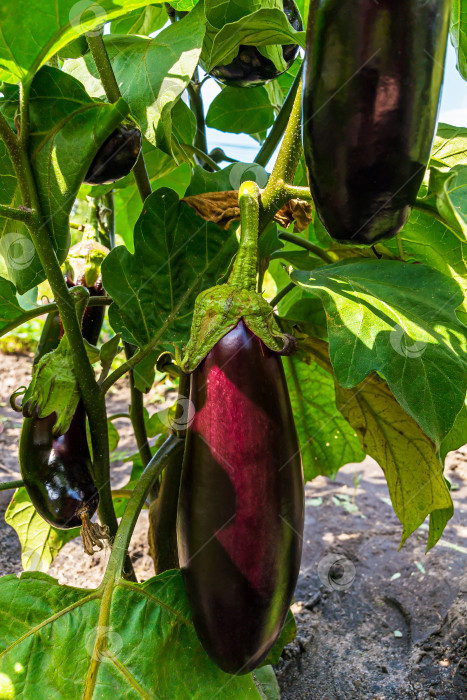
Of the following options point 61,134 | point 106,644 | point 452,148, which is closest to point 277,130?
point 452,148

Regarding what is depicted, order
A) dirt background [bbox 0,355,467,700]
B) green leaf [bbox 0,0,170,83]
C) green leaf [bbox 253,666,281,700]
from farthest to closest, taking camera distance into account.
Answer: dirt background [bbox 0,355,467,700] → green leaf [bbox 253,666,281,700] → green leaf [bbox 0,0,170,83]

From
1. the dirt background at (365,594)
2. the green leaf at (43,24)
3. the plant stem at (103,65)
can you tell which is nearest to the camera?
the green leaf at (43,24)

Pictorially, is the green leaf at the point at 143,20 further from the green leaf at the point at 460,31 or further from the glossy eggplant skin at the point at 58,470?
the glossy eggplant skin at the point at 58,470

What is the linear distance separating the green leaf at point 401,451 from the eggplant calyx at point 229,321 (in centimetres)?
22

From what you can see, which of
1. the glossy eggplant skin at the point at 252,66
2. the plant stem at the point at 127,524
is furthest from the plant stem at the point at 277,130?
the plant stem at the point at 127,524

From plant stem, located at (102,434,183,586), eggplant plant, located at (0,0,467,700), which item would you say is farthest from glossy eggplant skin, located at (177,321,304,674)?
plant stem, located at (102,434,183,586)

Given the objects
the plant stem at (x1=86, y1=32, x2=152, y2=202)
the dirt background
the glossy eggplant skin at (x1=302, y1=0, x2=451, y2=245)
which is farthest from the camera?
the dirt background

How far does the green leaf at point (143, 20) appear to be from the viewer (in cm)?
82

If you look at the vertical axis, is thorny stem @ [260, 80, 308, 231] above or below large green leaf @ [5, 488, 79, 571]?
above

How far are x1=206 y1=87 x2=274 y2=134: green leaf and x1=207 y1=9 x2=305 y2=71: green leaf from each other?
1.02 ft

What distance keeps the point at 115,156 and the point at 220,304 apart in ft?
0.59

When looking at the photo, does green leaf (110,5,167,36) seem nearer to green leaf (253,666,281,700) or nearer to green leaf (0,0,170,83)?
green leaf (0,0,170,83)

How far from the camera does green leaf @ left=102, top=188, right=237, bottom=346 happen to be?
2.07 feet

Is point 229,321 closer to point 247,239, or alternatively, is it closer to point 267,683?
point 247,239
